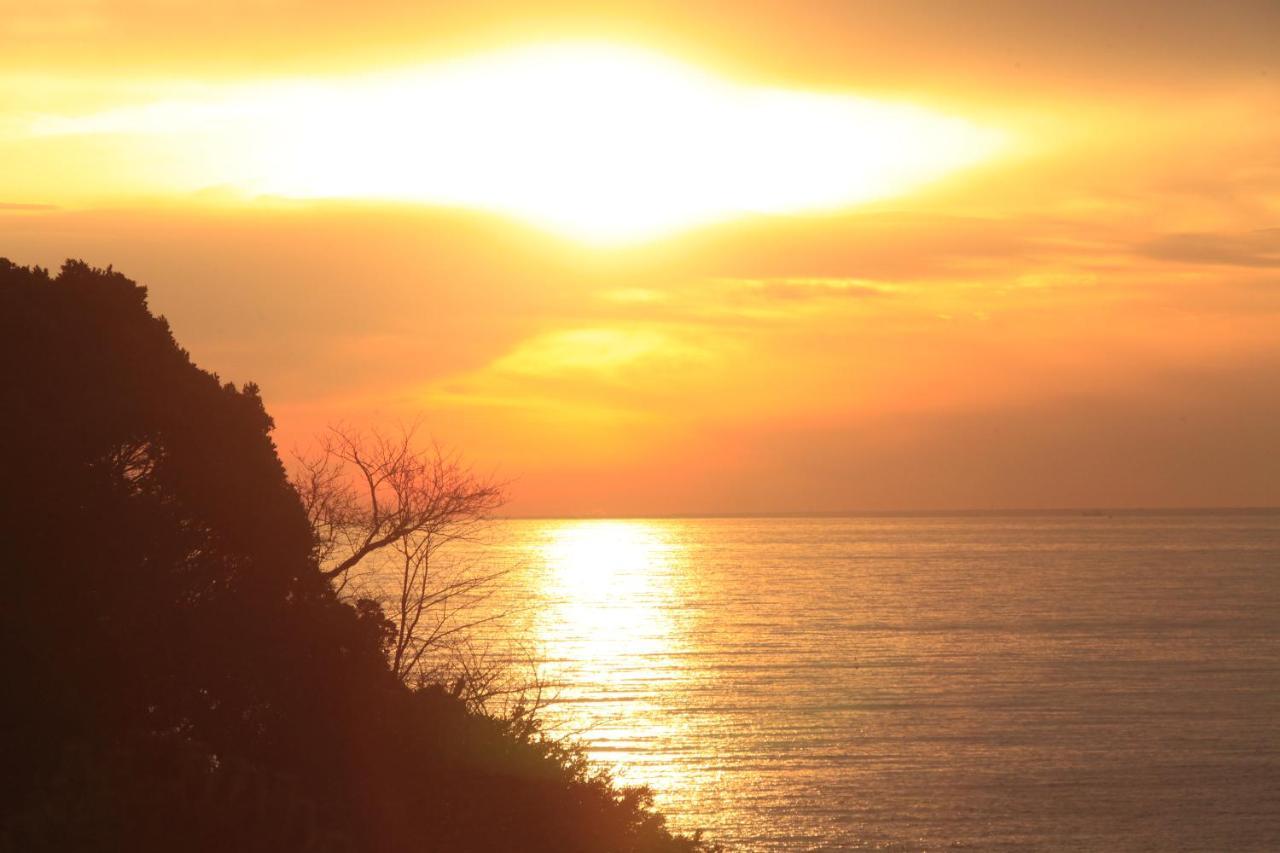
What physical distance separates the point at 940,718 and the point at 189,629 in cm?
5521

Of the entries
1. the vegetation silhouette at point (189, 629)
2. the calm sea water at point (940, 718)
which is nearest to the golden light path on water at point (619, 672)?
the calm sea water at point (940, 718)

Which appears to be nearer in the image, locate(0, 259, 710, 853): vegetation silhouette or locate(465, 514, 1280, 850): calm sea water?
locate(0, 259, 710, 853): vegetation silhouette

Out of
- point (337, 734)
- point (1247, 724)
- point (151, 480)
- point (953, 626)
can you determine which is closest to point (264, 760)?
point (337, 734)

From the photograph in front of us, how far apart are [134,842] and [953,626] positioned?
357ft

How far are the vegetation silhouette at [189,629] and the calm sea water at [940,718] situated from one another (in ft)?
87.0

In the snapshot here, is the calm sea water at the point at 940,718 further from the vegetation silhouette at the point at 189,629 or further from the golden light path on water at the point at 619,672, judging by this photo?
the vegetation silhouette at the point at 189,629

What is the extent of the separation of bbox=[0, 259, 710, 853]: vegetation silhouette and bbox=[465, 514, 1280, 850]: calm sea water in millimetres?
26525

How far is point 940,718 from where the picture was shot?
6606 cm

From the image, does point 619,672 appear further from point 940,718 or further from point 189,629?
point 189,629

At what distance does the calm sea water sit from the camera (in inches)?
1804

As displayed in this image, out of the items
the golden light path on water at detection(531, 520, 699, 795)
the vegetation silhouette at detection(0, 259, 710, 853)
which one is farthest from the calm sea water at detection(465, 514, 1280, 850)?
the vegetation silhouette at detection(0, 259, 710, 853)

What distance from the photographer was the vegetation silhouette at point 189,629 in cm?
1623

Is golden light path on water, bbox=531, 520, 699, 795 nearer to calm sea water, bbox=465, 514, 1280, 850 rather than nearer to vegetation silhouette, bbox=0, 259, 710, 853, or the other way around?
calm sea water, bbox=465, 514, 1280, 850

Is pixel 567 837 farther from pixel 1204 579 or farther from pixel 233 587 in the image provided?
pixel 1204 579
